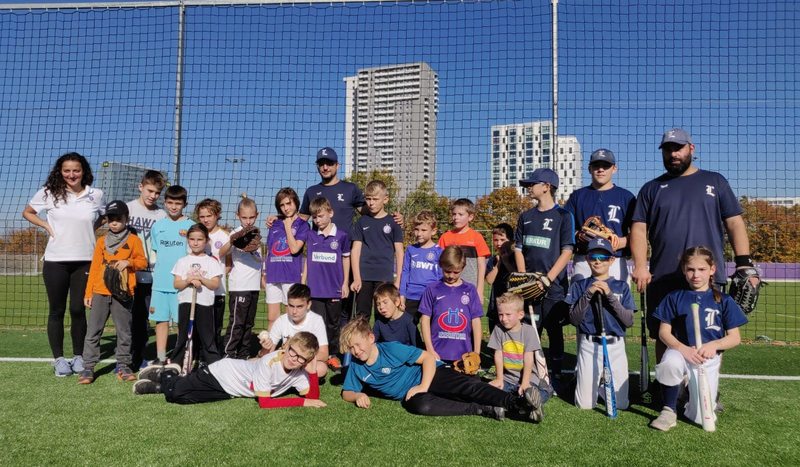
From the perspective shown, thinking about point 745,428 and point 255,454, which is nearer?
point 255,454

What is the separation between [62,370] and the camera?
5.16m

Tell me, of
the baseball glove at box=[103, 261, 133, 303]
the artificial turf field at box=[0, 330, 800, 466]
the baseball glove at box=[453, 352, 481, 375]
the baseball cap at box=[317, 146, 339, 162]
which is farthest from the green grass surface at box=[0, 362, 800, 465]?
the baseball cap at box=[317, 146, 339, 162]

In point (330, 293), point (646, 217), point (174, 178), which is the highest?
point (174, 178)

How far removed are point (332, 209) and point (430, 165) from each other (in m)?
2.56

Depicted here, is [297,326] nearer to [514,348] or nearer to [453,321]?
[453,321]

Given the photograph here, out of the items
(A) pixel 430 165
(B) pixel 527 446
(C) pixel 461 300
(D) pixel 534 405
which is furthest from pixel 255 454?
(A) pixel 430 165

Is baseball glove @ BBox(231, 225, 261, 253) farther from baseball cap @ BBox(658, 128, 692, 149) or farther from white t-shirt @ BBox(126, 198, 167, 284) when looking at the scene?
baseball cap @ BBox(658, 128, 692, 149)

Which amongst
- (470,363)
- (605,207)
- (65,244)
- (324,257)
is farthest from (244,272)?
(605,207)

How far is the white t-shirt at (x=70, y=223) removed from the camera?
523 cm

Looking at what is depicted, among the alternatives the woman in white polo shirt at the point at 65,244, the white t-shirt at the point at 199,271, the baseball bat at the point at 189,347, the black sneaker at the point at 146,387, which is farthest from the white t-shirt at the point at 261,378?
the woman in white polo shirt at the point at 65,244

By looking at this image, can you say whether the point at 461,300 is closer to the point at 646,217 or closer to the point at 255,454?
the point at 646,217

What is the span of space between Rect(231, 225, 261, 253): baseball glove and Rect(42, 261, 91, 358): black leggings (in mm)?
1422

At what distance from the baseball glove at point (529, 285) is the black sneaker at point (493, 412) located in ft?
3.59

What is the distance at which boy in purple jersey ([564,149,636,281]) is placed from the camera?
473 centimetres
